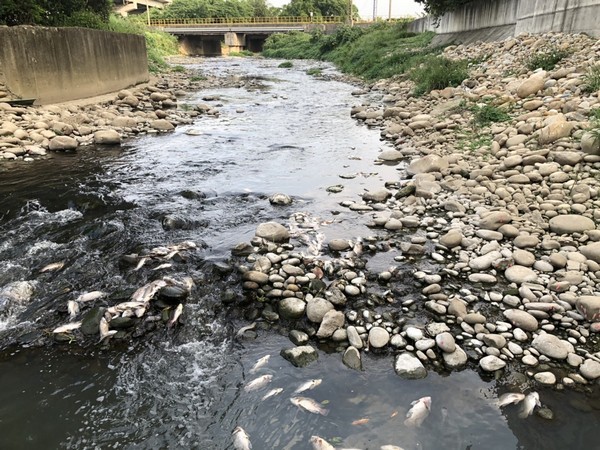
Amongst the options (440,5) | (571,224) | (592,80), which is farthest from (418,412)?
(440,5)

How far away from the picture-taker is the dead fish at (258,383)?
353 cm

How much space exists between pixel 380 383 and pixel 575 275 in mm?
2483

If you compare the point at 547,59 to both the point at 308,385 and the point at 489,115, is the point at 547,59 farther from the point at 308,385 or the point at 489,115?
the point at 308,385

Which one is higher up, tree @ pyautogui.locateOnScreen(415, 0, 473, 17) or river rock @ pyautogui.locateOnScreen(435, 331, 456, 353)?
tree @ pyautogui.locateOnScreen(415, 0, 473, 17)

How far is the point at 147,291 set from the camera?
4.48 meters

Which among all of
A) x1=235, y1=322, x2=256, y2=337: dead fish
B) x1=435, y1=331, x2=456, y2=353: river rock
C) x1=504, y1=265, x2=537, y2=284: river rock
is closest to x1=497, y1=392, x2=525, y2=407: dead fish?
x1=435, y1=331, x2=456, y2=353: river rock

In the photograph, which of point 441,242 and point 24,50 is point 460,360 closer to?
point 441,242

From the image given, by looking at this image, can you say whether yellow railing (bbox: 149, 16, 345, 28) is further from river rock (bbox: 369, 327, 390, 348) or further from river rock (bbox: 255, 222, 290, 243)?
river rock (bbox: 369, 327, 390, 348)

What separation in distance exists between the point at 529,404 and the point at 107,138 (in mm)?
10706

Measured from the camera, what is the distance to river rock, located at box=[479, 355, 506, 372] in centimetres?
359

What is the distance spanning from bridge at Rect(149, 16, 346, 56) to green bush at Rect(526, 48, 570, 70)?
174 feet

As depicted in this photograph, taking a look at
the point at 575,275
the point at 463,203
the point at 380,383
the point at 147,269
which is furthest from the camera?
the point at 463,203

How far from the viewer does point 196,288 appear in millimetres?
4770

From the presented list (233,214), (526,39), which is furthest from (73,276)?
(526,39)
